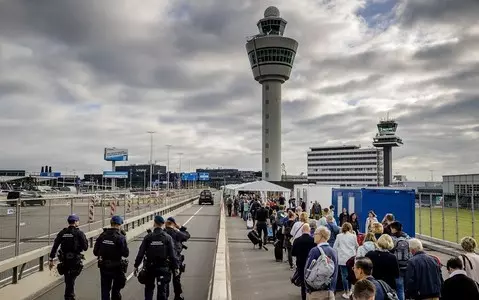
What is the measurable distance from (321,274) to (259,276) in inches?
276

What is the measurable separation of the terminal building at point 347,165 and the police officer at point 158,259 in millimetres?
164627

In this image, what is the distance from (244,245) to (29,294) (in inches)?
510

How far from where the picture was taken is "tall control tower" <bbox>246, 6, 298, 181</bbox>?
111 m

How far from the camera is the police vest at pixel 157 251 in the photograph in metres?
8.67

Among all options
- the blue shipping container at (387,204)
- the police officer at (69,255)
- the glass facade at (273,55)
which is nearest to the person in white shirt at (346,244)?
the police officer at (69,255)

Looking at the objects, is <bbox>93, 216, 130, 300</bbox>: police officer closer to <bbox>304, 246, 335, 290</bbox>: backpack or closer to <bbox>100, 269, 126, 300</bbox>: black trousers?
<bbox>100, 269, 126, 300</bbox>: black trousers

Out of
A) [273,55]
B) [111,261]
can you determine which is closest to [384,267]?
[111,261]

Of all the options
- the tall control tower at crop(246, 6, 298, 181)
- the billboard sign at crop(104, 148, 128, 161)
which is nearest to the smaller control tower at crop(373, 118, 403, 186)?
the tall control tower at crop(246, 6, 298, 181)

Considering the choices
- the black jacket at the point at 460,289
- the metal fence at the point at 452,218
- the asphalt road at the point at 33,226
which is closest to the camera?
the black jacket at the point at 460,289

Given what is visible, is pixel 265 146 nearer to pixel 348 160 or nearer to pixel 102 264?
pixel 348 160

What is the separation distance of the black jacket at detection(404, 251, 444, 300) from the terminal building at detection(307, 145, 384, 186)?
165 metres

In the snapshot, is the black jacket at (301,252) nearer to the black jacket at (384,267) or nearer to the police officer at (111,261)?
the black jacket at (384,267)

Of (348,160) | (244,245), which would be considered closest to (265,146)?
(348,160)

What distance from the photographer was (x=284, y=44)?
4594 inches
